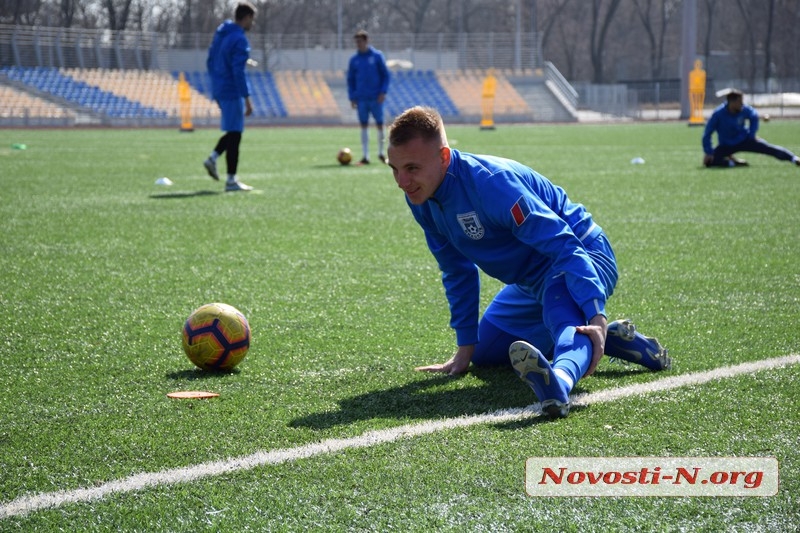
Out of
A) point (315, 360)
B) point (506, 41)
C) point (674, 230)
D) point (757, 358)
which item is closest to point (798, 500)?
point (757, 358)

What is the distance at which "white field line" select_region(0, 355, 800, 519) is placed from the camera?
2.97 meters

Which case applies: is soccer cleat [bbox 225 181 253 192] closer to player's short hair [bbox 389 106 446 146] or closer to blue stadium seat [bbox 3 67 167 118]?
player's short hair [bbox 389 106 446 146]

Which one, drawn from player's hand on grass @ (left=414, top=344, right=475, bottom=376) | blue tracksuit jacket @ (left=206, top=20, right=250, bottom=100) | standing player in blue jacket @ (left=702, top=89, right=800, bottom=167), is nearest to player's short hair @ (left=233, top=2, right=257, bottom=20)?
blue tracksuit jacket @ (left=206, top=20, right=250, bottom=100)

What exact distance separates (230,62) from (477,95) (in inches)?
1632

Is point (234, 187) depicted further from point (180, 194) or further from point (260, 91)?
point (260, 91)

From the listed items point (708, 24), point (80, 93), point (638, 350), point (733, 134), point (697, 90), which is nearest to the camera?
point (638, 350)

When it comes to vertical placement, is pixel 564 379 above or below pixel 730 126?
below

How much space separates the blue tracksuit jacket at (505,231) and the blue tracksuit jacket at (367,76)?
14477 mm

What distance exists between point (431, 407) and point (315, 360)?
98cm

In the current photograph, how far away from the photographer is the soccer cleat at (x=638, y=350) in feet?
14.3

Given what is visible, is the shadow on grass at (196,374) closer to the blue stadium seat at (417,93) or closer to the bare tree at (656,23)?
the blue stadium seat at (417,93)

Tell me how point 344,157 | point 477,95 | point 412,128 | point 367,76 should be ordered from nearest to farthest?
point 412,128 → point 367,76 → point 344,157 → point 477,95

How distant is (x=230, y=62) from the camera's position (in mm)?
13047

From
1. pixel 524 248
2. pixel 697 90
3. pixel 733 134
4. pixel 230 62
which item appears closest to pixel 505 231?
pixel 524 248
